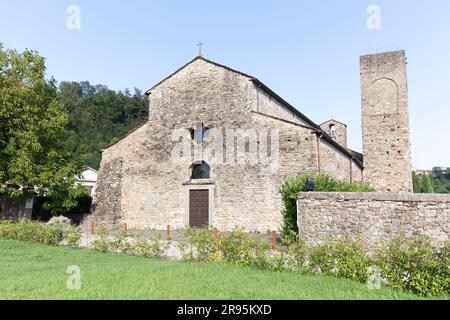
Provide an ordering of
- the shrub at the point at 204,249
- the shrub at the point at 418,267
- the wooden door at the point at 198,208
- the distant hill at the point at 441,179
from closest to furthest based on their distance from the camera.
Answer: the shrub at the point at 418,267
the shrub at the point at 204,249
the wooden door at the point at 198,208
the distant hill at the point at 441,179

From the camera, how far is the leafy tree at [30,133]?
55.8ft

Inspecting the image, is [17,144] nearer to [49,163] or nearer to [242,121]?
[49,163]

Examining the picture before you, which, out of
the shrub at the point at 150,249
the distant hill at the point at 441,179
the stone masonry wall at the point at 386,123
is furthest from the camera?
the distant hill at the point at 441,179

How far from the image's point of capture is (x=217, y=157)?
19.1m

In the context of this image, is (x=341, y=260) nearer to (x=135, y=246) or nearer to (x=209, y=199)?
(x=135, y=246)

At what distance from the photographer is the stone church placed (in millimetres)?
17484

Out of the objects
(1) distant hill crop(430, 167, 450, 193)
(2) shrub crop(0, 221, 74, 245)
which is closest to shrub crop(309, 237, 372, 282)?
(2) shrub crop(0, 221, 74, 245)

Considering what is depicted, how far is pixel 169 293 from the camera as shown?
532 cm

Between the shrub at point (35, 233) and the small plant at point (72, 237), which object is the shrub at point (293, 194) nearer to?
the small plant at point (72, 237)

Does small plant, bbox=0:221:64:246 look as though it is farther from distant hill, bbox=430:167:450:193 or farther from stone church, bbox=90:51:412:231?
distant hill, bbox=430:167:450:193

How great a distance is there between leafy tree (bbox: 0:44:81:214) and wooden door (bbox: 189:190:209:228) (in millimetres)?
6545

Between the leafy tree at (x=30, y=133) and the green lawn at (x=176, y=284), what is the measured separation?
33.7 ft

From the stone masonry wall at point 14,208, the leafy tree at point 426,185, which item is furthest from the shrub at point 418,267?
the leafy tree at point 426,185
